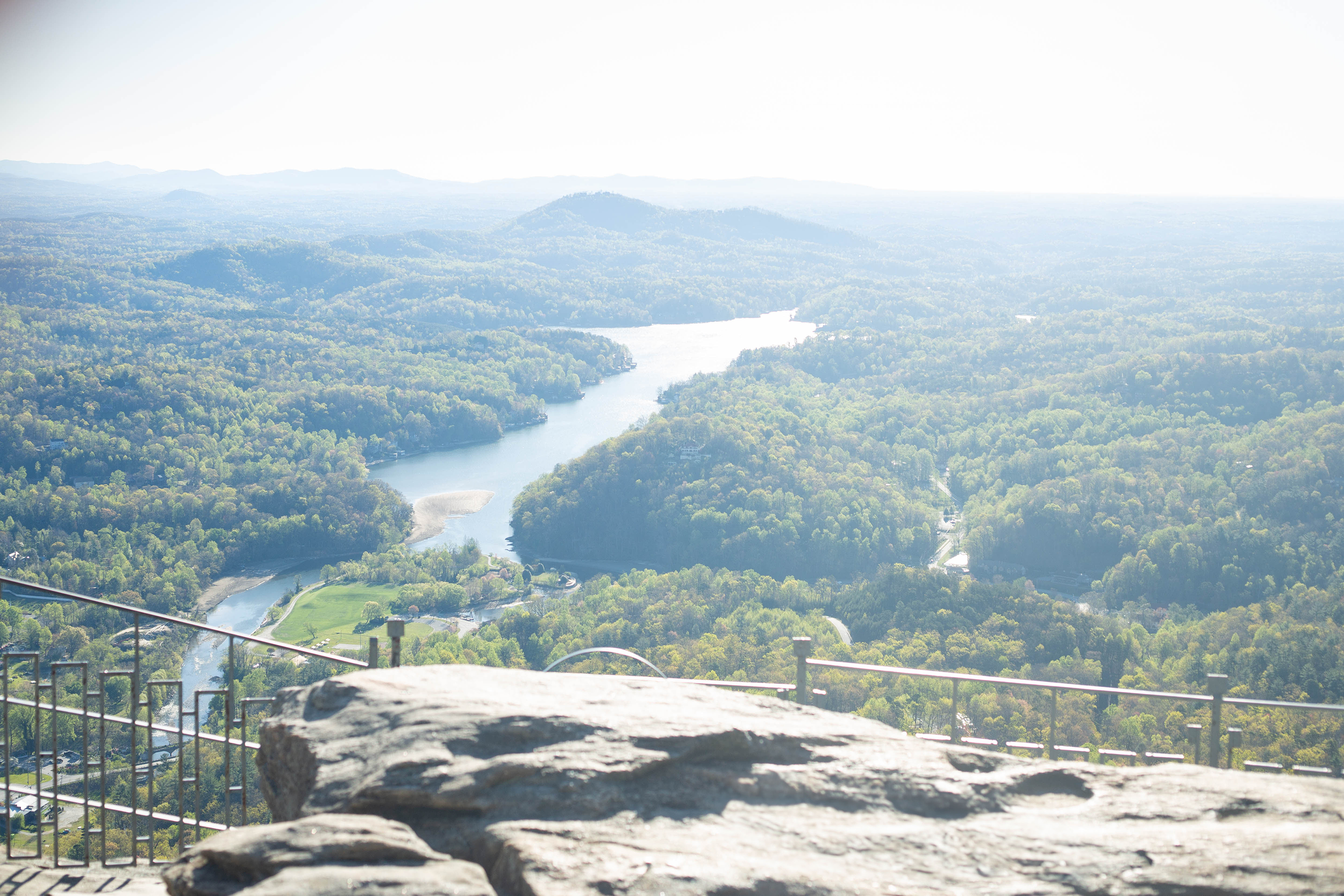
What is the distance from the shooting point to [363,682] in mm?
5309

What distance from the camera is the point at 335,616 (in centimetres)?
4881

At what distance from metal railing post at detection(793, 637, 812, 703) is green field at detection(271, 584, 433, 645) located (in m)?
36.8

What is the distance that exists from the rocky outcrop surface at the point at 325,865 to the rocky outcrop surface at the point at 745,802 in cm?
16

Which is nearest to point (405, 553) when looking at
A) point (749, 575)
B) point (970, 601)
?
point (749, 575)

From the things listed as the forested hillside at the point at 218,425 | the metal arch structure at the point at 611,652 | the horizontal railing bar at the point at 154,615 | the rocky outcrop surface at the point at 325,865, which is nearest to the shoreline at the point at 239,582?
the forested hillside at the point at 218,425

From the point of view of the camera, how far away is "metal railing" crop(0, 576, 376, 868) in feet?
20.3

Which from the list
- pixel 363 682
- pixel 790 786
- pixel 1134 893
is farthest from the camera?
pixel 363 682

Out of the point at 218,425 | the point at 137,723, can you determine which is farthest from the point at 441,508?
the point at 137,723

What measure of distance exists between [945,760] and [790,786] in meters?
0.85

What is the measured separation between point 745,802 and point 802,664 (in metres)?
2.43

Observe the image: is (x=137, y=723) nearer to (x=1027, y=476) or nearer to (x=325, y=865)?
(x=325, y=865)

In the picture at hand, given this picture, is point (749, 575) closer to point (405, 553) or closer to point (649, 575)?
point (649, 575)

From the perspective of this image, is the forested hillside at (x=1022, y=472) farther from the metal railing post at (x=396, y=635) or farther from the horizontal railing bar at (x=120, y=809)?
the horizontal railing bar at (x=120, y=809)

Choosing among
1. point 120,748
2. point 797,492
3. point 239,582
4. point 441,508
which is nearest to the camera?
point 120,748
